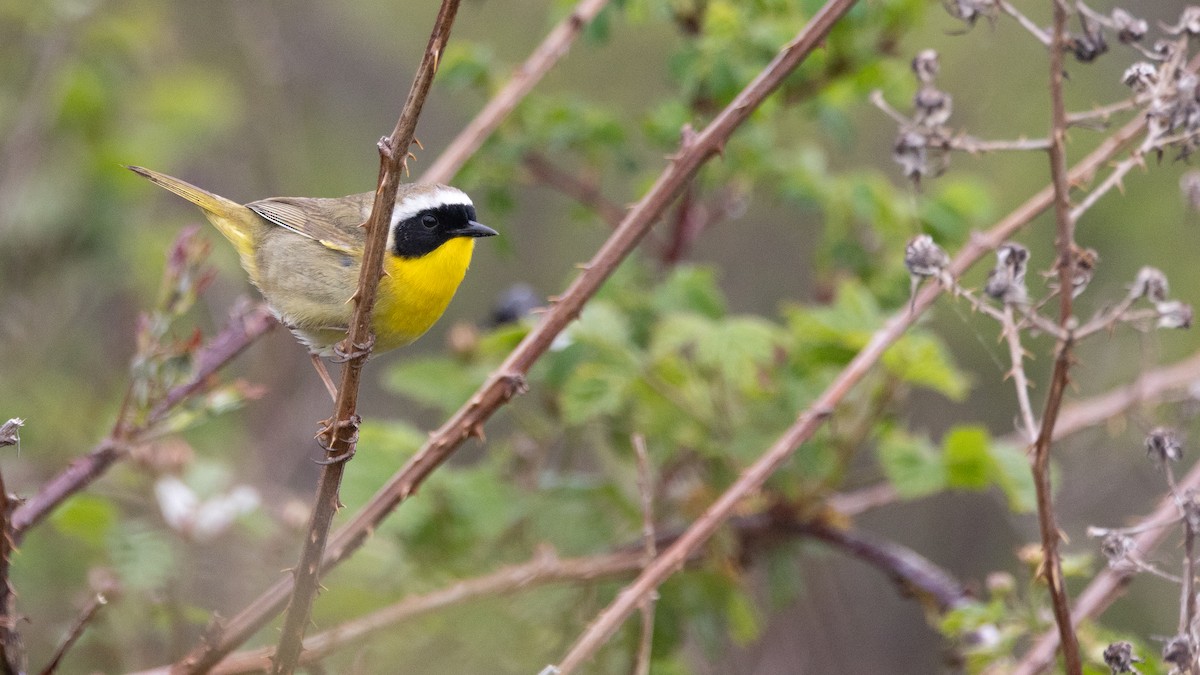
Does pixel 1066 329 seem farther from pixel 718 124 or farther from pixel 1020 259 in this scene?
pixel 718 124

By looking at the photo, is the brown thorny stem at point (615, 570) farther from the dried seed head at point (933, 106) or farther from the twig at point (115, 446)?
the dried seed head at point (933, 106)

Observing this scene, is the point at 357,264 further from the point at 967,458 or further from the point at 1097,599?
the point at 1097,599

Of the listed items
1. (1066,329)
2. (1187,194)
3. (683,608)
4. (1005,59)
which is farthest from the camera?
(1005,59)

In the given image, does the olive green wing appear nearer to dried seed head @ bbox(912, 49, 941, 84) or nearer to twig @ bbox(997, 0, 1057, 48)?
dried seed head @ bbox(912, 49, 941, 84)

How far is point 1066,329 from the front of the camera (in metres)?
1.88

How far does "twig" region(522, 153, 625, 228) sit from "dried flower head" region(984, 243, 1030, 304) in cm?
201

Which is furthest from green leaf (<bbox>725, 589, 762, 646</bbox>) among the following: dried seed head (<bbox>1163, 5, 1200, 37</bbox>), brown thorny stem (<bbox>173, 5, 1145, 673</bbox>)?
dried seed head (<bbox>1163, 5, 1200, 37</bbox>)

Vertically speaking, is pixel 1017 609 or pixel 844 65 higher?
pixel 844 65

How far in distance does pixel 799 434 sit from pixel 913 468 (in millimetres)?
750

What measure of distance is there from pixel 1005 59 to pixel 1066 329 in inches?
224

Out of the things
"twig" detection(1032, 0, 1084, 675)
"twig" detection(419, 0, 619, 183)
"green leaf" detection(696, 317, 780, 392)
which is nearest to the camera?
"twig" detection(1032, 0, 1084, 675)

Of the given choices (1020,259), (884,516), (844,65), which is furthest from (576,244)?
(1020,259)

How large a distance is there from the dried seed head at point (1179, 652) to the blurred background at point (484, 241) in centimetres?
47

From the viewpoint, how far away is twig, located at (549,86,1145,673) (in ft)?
7.78
